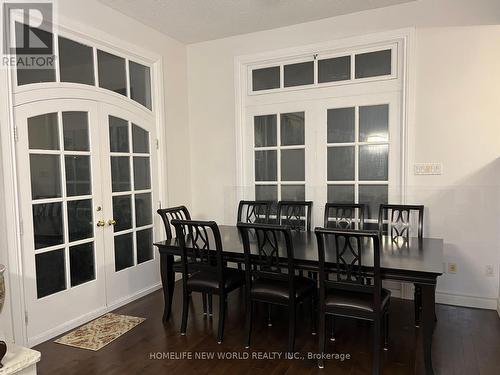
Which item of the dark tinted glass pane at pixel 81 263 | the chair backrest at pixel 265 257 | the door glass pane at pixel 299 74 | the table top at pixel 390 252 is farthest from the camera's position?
the door glass pane at pixel 299 74

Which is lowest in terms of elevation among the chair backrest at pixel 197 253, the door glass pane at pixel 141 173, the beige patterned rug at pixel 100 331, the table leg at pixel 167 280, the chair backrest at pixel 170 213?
the beige patterned rug at pixel 100 331

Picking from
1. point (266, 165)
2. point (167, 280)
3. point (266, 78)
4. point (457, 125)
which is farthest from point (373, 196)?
point (167, 280)

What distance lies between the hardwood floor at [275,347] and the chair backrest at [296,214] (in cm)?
90

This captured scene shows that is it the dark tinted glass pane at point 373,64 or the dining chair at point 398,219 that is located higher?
the dark tinted glass pane at point 373,64

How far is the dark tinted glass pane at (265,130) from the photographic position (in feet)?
13.9

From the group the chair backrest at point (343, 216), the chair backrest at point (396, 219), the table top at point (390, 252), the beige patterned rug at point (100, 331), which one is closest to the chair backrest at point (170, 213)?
the table top at point (390, 252)

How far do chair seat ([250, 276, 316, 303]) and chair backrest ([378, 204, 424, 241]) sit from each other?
45.7 inches

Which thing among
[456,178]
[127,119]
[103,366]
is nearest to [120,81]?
[127,119]

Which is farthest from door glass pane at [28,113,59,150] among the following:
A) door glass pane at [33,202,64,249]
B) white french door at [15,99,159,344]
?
door glass pane at [33,202,64,249]

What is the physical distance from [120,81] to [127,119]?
38 cm

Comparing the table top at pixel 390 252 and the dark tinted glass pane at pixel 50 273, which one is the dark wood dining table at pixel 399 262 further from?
the dark tinted glass pane at pixel 50 273

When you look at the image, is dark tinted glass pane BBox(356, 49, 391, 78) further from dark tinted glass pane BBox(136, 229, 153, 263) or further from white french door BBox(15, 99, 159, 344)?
dark tinted glass pane BBox(136, 229, 153, 263)

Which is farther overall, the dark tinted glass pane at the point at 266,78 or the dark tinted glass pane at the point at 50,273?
the dark tinted glass pane at the point at 266,78

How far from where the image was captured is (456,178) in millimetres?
3414
